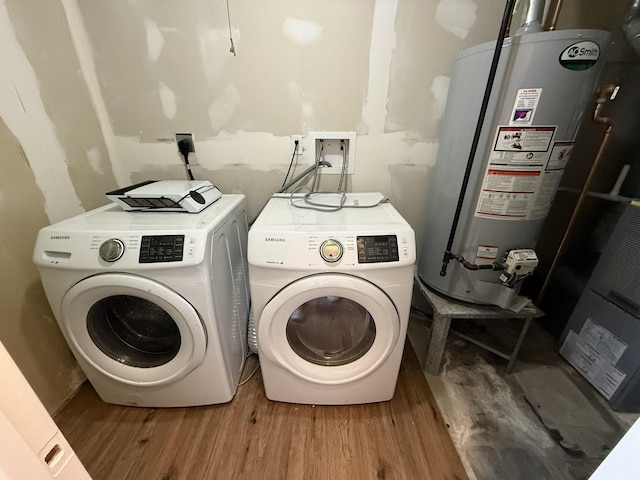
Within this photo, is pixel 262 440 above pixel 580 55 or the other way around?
the other way around

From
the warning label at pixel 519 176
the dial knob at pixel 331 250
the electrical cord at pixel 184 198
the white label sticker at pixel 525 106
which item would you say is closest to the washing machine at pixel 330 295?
the dial knob at pixel 331 250

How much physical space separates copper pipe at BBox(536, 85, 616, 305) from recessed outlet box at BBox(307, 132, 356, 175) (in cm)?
100

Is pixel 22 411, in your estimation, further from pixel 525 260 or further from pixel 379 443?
pixel 525 260

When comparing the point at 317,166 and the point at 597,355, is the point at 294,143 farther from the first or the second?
the point at 597,355

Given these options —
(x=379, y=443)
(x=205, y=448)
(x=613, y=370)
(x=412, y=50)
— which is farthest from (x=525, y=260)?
(x=205, y=448)

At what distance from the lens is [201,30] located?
1168 millimetres

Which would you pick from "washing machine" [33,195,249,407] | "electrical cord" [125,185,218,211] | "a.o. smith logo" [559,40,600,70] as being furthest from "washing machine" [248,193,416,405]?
"a.o. smith logo" [559,40,600,70]

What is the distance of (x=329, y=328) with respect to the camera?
114 centimetres

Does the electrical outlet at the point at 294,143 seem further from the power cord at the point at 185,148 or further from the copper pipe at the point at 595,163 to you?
the copper pipe at the point at 595,163

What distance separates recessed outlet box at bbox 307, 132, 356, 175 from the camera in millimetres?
1335

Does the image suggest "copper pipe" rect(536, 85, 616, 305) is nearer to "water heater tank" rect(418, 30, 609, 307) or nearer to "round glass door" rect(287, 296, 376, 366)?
"water heater tank" rect(418, 30, 609, 307)

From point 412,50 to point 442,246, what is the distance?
93 cm

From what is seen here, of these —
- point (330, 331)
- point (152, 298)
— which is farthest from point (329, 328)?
point (152, 298)

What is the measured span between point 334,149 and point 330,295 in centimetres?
84
